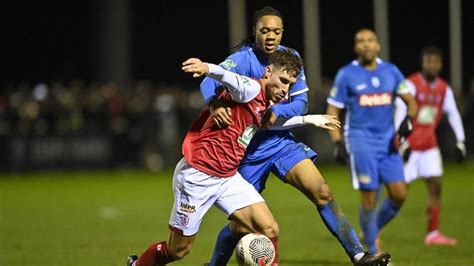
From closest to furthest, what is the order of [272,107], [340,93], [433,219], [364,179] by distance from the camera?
[272,107]
[364,179]
[340,93]
[433,219]

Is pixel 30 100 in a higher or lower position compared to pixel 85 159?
higher

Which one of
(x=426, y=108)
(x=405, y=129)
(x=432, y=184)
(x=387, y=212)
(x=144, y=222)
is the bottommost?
(x=144, y=222)

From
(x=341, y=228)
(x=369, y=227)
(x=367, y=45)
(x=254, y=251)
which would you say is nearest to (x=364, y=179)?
(x=369, y=227)

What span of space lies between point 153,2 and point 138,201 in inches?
1135

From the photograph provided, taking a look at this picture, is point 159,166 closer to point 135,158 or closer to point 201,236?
point 135,158

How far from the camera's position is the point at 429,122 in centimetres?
1291

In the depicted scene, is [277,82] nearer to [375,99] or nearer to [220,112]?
[220,112]

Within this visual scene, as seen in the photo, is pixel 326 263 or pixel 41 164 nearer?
pixel 326 263

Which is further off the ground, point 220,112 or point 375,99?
point 220,112

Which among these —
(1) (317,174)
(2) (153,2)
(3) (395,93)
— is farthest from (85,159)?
(2) (153,2)

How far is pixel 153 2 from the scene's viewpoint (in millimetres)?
46156

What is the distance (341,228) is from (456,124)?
13.9 ft

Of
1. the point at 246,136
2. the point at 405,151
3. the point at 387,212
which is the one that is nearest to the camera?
the point at 246,136

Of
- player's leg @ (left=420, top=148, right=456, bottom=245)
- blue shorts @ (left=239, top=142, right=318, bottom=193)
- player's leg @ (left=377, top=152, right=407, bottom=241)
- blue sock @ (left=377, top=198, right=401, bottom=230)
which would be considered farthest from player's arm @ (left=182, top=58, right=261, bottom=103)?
player's leg @ (left=420, top=148, right=456, bottom=245)
